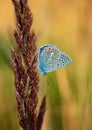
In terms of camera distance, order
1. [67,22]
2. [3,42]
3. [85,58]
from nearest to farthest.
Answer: [3,42]
[85,58]
[67,22]

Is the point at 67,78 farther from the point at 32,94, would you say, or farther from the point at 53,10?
the point at 53,10

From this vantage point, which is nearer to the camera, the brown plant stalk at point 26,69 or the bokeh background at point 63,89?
the brown plant stalk at point 26,69

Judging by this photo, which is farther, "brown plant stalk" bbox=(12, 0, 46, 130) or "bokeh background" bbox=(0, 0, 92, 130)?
"bokeh background" bbox=(0, 0, 92, 130)

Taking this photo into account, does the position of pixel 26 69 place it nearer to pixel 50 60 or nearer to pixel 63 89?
pixel 50 60

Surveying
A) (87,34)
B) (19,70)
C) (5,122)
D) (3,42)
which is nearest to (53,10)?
(87,34)
